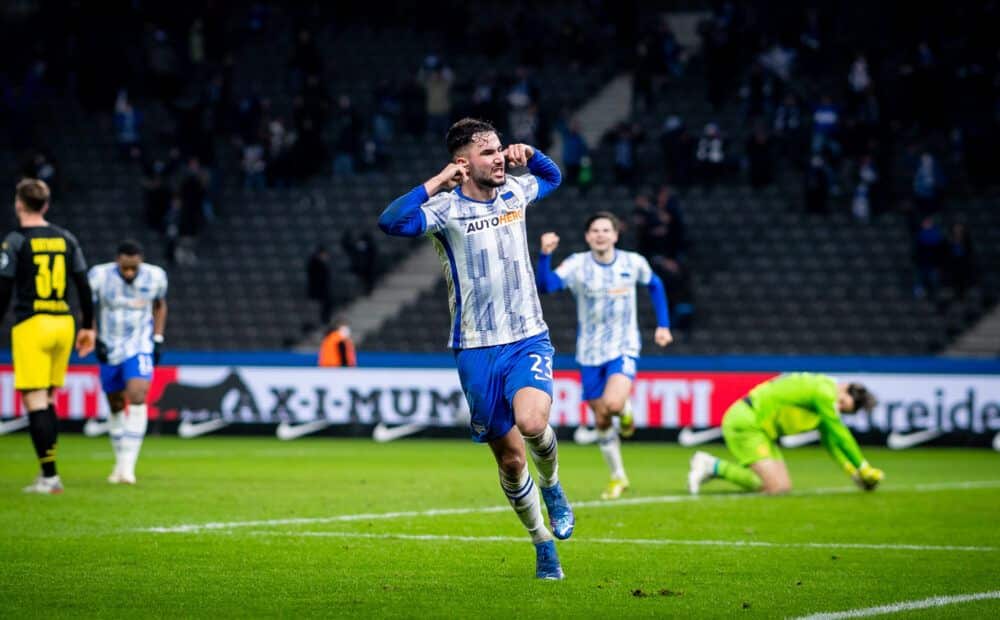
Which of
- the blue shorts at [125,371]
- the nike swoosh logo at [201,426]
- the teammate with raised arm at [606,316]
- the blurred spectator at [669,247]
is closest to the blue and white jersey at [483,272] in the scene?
the teammate with raised arm at [606,316]

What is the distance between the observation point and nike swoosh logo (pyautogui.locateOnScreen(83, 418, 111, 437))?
2573cm

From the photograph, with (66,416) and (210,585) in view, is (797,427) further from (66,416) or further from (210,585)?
(66,416)

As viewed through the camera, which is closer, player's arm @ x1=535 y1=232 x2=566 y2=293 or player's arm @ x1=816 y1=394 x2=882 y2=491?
player's arm @ x1=535 y1=232 x2=566 y2=293

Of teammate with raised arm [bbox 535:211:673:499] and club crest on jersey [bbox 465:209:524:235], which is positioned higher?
club crest on jersey [bbox 465:209:524:235]

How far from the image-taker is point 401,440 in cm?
2534

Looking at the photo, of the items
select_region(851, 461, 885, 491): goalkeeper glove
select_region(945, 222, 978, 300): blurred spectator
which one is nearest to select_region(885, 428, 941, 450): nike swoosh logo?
select_region(945, 222, 978, 300): blurred spectator

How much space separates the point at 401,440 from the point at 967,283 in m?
10.6

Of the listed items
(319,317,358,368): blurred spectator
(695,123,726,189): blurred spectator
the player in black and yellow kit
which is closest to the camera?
the player in black and yellow kit

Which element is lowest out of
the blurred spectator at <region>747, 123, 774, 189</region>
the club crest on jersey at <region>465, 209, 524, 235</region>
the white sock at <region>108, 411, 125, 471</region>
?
the white sock at <region>108, 411, 125, 471</region>

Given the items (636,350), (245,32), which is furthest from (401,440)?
(245,32)

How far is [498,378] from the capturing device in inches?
359

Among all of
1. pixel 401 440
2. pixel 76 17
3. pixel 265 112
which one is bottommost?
pixel 401 440

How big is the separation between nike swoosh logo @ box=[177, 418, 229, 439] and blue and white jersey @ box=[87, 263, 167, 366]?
9606 millimetres

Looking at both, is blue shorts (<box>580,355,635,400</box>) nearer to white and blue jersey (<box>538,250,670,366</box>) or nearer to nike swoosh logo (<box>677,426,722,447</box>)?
white and blue jersey (<box>538,250,670,366</box>)
